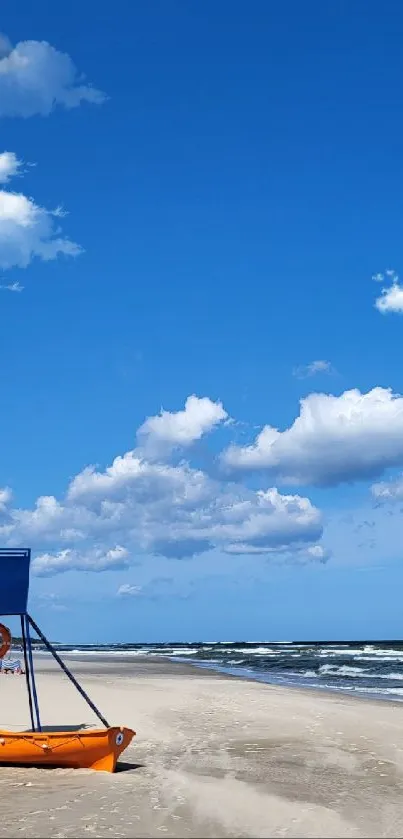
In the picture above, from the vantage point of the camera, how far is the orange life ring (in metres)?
19.6

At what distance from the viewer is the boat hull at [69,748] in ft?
55.7

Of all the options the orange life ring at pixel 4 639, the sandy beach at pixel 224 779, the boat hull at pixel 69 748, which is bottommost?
the sandy beach at pixel 224 779

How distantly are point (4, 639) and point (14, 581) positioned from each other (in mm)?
2433

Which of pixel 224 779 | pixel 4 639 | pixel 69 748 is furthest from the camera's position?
pixel 4 639

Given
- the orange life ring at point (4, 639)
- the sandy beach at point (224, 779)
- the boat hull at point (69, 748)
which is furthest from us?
the orange life ring at point (4, 639)

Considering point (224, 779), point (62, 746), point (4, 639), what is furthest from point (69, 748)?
point (4, 639)

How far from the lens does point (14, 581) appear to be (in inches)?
722

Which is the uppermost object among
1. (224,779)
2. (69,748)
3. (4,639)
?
(4,639)

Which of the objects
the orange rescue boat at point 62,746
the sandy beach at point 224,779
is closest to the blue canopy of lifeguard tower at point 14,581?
the orange rescue boat at point 62,746

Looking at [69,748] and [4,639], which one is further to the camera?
[4,639]

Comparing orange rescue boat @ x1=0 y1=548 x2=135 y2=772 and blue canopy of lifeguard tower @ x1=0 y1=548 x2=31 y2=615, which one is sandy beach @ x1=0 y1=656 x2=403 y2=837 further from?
blue canopy of lifeguard tower @ x1=0 y1=548 x2=31 y2=615

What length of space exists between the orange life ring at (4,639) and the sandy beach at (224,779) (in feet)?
10.3

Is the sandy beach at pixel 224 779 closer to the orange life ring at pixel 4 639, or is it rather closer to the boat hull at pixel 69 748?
the boat hull at pixel 69 748

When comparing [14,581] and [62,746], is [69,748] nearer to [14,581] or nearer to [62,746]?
[62,746]
